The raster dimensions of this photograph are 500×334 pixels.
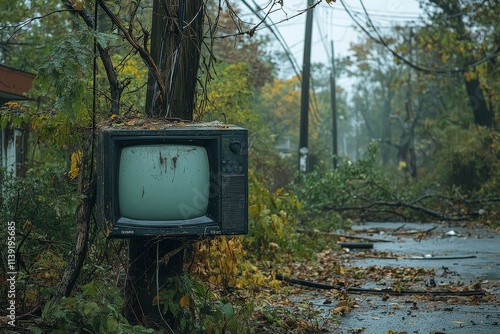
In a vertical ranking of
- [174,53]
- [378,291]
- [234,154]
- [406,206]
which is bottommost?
[378,291]

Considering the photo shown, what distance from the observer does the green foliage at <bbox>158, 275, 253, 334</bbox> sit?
18.0 feet

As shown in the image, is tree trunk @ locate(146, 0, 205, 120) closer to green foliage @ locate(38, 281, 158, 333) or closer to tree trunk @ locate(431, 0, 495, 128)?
green foliage @ locate(38, 281, 158, 333)

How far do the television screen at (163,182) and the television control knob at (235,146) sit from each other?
0.78 ft

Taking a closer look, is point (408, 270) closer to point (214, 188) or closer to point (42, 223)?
point (42, 223)

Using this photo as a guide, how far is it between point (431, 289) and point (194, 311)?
4.19 m

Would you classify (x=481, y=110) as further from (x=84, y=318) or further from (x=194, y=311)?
(x=84, y=318)

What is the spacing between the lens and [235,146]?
5133mm

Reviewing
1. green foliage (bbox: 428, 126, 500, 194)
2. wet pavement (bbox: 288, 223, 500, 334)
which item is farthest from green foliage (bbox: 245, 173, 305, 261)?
green foliage (bbox: 428, 126, 500, 194)

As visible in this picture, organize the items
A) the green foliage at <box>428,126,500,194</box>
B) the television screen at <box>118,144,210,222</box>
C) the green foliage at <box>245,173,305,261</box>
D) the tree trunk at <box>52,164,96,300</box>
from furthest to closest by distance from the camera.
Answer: the green foliage at <box>428,126,500,194</box>
the green foliage at <box>245,173,305,261</box>
the tree trunk at <box>52,164,96,300</box>
the television screen at <box>118,144,210,222</box>

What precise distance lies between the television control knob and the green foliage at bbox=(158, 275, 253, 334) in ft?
3.32

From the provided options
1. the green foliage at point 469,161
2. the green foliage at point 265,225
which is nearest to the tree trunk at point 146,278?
the green foliage at point 265,225

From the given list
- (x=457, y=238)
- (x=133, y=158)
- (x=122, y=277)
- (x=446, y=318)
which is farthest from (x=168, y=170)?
(x=457, y=238)

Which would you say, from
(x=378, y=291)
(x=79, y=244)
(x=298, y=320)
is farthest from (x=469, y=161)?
(x=79, y=244)

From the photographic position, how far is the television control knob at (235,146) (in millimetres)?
5129
